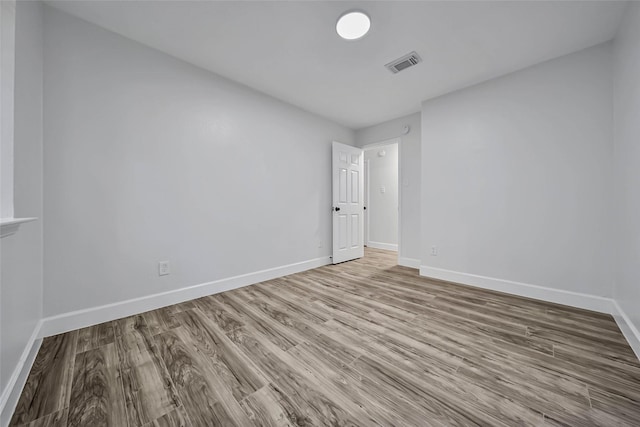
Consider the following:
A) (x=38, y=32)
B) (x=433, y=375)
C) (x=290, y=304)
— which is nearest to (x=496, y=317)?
(x=433, y=375)

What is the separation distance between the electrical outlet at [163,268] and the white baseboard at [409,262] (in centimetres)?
333

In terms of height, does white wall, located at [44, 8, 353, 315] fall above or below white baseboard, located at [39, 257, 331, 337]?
above

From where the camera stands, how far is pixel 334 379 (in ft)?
4.15

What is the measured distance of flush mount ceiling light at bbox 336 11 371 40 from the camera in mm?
1765

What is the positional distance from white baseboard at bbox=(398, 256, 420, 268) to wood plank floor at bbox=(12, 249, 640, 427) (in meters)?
1.41

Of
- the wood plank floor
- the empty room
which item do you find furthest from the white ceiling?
the wood plank floor

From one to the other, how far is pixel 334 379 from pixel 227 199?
2149 millimetres

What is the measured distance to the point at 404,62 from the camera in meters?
2.36

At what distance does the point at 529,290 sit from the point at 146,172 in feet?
13.6

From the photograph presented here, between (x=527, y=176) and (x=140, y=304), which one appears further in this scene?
(x=527, y=176)

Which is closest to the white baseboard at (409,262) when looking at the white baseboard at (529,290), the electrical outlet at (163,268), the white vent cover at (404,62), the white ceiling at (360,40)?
the white baseboard at (529,290)

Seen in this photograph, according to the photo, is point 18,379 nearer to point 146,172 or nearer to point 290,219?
point 146,172

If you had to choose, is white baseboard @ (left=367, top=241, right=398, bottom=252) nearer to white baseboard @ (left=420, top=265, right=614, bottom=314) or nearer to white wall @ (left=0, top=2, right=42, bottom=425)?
white baseboard @ (left=420, top=265, right=614, bottom=314)

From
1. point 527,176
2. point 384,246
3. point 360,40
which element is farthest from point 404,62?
point 384,246
